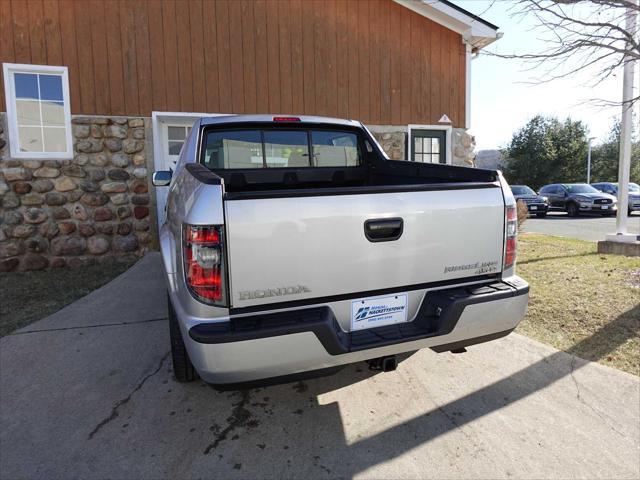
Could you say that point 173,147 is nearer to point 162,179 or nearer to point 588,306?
point 162,179

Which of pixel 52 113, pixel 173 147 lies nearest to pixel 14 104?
pixel 52 113

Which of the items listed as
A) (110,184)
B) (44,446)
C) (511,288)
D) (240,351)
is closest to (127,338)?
(44,446)

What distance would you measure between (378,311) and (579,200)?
2076cm

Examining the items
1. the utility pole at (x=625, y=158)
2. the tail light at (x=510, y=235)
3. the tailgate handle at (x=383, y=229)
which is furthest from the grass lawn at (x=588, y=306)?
the tailgate handle at (x=383, y=229)

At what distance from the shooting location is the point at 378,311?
7.59 feet

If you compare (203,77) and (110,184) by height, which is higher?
(203,77)

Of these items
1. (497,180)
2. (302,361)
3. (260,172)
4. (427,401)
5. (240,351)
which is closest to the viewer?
(240,351)

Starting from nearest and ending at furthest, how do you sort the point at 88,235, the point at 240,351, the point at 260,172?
1. the point at 240,351
2. the point at 260,172
3. the point at 88,235

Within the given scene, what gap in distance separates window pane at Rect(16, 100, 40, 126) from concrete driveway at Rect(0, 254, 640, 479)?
4691 mm

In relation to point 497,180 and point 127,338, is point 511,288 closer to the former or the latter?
point 497,180

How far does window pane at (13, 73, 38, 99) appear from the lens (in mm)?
6781

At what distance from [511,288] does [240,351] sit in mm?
1692

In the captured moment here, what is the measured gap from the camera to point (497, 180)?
104 inches

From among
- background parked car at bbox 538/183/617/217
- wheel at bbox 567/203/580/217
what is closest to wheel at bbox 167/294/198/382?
background parked car at bbox 538/183/617/217
